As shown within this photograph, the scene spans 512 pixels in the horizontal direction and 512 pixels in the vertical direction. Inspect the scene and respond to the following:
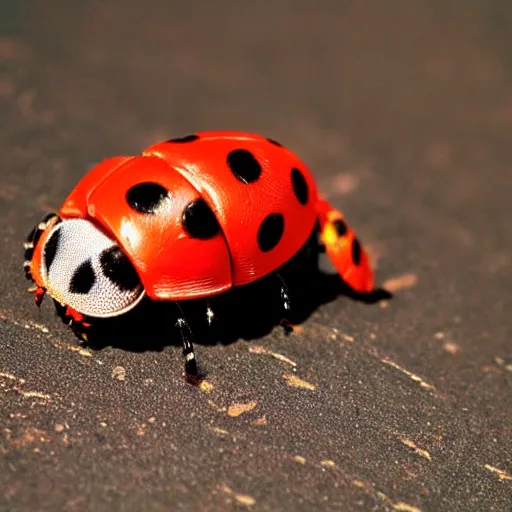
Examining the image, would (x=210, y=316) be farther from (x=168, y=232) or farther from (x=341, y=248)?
(x=341, y=248)

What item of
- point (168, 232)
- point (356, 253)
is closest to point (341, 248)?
point (356, 253)

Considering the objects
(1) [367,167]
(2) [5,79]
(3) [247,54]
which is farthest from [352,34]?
(2) [5,79]

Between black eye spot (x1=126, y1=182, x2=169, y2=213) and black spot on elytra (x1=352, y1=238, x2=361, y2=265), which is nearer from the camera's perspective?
black eye spot (x1=126, y1=182, x2=169, y2=213)

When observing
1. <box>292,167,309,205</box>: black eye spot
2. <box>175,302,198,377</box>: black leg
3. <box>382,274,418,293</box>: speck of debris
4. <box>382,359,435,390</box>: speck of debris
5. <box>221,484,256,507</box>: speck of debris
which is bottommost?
<box>382,274,418,293</box>: speck of debris

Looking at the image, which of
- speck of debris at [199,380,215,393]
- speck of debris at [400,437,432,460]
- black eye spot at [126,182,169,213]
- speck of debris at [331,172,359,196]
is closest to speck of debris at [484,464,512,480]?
speck of debris at [400,437,432,460]

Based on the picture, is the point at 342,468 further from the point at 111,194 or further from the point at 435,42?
the point at 435,42

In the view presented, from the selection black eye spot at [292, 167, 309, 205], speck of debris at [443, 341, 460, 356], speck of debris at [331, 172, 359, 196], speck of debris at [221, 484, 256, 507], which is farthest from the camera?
speck of debris at [331, 172, 359, 196]

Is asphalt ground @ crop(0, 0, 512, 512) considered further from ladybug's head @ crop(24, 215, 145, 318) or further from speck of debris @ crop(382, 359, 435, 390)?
ladybug's head @ crop(24, 215, 145, 318)

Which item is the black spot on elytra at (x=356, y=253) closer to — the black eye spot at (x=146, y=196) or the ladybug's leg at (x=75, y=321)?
the black eye spot at (x=146, y=196)
